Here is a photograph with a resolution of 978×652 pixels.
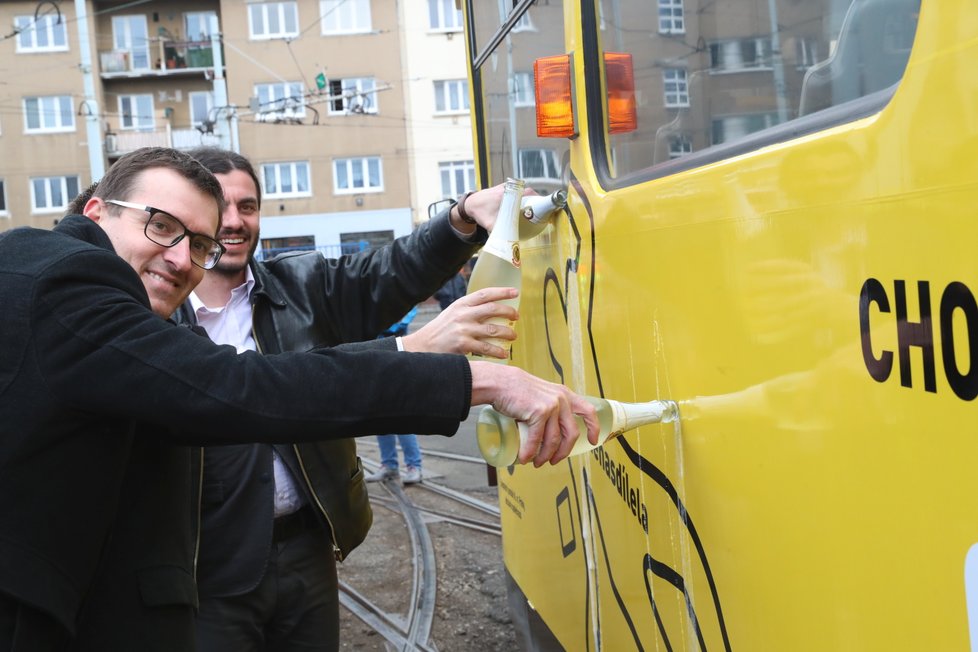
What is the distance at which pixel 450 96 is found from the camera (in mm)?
29312

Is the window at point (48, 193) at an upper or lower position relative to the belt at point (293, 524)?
upper

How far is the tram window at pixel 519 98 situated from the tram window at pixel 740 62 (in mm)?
379

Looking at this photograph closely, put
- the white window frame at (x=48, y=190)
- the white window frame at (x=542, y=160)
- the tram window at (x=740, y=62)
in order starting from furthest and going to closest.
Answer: the white window frame at (x=48, y=190) < the white window frame at (x=542, y=160) < the tram window at (x=740, y=62)

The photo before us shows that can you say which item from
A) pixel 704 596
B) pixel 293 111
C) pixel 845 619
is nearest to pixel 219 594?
pixel 704 596

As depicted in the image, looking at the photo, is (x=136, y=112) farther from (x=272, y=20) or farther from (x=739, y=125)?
(x=739, y=125)

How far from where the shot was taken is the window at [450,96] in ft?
95.8

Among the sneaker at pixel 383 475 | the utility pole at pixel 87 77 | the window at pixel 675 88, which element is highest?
the utility pole at pixel 87 77

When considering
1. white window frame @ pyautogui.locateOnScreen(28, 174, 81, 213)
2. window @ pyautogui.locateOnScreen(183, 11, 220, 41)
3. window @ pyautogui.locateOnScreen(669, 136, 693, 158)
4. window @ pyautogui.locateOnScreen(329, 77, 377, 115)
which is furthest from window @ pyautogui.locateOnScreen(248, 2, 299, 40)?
window @ pyautogui.locateOnScreen(669, 136, 693, 158)

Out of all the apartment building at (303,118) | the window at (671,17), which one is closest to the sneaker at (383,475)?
the window at (671,17)

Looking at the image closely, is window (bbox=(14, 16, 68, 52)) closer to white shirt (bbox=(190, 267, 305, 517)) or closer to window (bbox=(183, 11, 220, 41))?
window (bbox=(183, 11, 220, 41))

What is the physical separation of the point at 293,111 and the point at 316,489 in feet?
93.1

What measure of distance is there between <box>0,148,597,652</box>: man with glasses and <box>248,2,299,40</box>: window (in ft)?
100

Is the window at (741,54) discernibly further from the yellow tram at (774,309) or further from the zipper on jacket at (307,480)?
the zipper on jacket at (307,480)

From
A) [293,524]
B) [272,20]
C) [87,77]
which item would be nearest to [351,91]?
[272,20]
